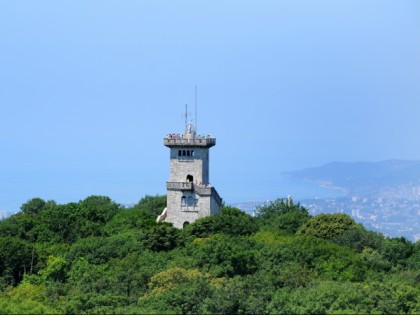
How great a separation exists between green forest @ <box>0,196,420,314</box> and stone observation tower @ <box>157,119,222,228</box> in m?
1.99

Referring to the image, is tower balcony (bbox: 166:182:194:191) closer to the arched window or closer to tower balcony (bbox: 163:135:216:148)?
the arched window

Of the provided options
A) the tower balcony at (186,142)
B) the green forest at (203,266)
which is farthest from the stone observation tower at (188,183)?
the green forest at (203,266)

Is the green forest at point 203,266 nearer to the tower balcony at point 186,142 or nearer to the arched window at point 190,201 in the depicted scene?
the arched window at point 190,201

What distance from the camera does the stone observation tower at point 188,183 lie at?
83.6 metres

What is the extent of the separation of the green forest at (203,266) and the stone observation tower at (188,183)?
6.51 feet

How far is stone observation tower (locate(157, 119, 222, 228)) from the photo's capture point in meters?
83.6

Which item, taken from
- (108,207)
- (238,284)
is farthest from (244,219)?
(238,284)

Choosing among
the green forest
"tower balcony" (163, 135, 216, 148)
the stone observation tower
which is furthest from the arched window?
"tower balcony" (163, 135, 216, 148)

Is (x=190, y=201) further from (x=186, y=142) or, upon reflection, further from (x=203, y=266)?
(x=203, y=266)

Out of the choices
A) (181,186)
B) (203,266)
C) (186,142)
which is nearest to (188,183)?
(181,186)

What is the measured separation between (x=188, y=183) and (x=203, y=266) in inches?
786

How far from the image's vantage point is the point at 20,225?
81875 mm

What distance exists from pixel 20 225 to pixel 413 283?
3070cm

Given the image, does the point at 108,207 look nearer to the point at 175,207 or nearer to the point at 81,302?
the point at 175,207
